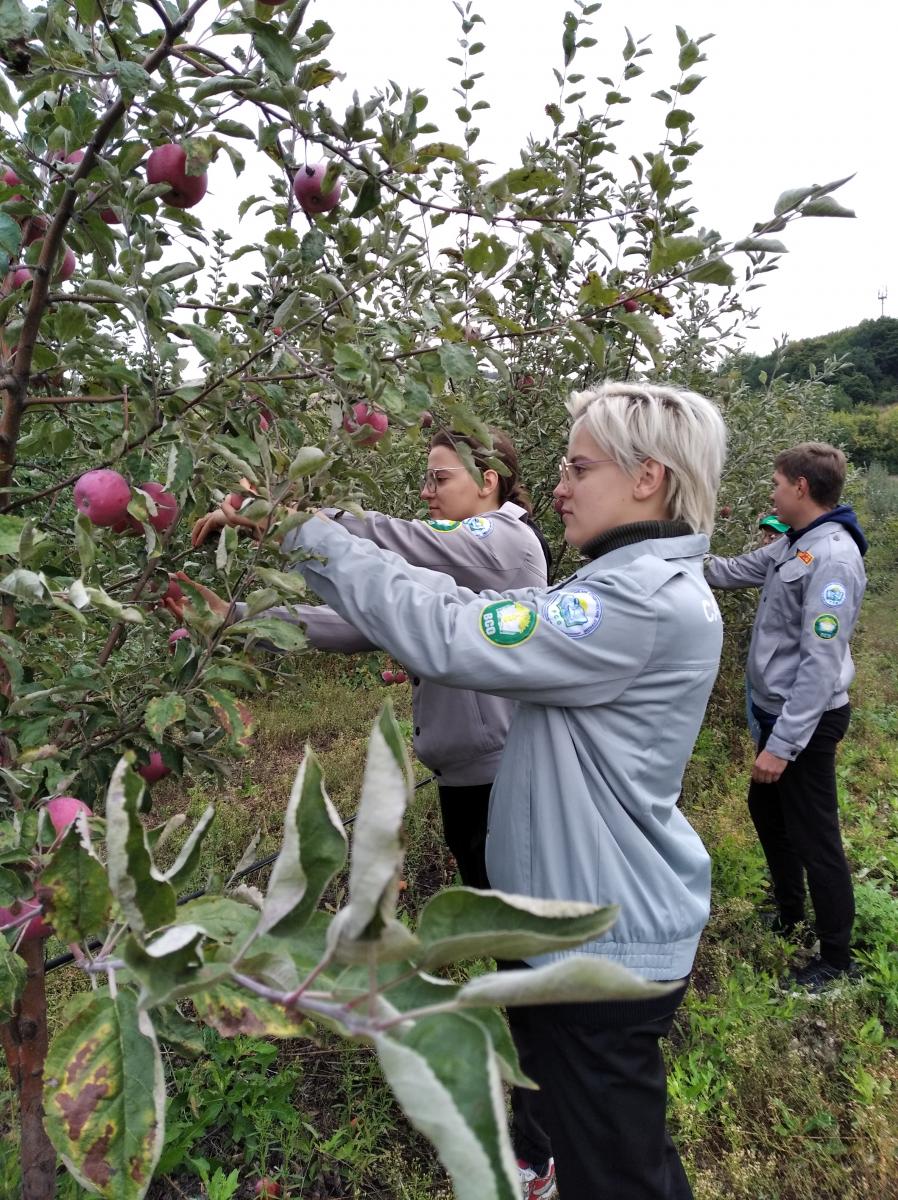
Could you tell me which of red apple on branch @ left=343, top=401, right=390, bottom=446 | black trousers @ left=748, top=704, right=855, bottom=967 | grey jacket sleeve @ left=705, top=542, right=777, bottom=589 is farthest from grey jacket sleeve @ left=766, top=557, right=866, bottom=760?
red apple on branch @ left=343, top=401, right=390, bottom=446

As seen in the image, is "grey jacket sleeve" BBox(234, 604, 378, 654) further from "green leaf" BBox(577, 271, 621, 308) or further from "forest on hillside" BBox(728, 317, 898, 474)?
"forest on hillside" BBox(728, 317, 898, 474)

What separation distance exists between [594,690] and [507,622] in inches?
7.8

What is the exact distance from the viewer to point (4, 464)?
109cm

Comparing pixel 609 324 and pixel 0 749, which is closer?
pixel 0 749

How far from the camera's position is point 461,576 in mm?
1959

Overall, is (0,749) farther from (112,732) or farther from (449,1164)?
(449,1164)

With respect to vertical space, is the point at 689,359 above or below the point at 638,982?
above

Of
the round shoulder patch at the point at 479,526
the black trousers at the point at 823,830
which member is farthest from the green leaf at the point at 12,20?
the black trousers at the point at 823,830

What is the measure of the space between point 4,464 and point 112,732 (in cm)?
44

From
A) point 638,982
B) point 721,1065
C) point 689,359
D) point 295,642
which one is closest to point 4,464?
point 295,642

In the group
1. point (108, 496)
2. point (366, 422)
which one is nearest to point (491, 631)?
point (366, 422)

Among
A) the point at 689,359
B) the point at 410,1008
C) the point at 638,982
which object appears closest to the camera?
the point at 638,982

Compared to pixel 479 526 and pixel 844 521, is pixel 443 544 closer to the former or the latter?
pixel 479 526

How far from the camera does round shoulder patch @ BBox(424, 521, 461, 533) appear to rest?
1.91 meters
